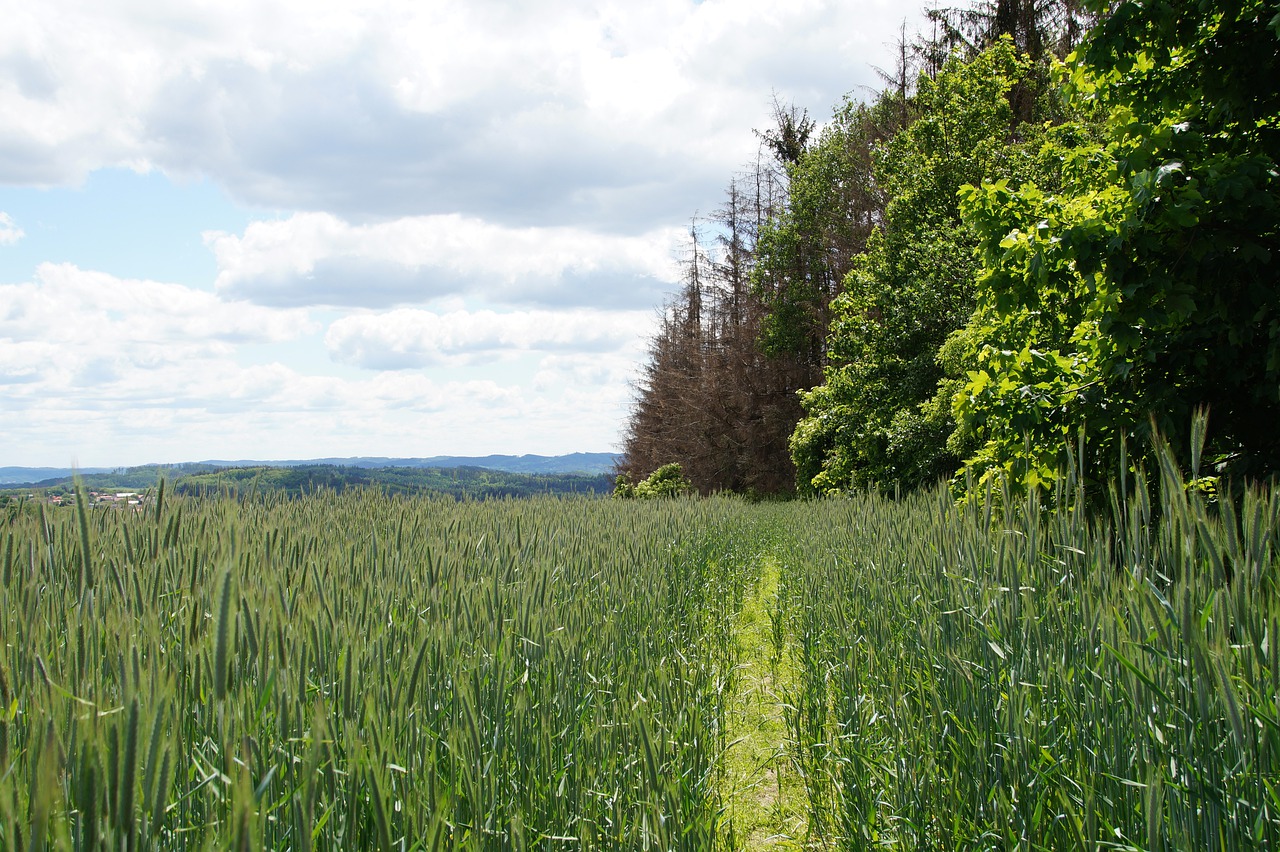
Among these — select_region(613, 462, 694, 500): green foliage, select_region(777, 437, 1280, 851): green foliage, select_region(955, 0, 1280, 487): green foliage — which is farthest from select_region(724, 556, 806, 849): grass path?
select_region(613, 462, 694, 500): green foliage

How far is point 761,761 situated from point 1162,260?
4.06 meters

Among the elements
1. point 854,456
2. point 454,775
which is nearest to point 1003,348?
point 454,775

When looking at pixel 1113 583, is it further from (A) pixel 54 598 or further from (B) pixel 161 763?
(A) pixel 54 598

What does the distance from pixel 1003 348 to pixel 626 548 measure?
3.27 meters

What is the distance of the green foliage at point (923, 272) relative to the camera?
637 inches

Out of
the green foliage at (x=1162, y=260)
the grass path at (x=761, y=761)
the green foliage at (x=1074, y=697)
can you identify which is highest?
the green foliage at (x=1162, y=260)

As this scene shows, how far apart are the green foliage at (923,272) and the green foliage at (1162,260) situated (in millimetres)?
9102

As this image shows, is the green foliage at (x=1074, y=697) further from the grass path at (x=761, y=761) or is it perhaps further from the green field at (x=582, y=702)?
the grass path at (x=761, y=761)

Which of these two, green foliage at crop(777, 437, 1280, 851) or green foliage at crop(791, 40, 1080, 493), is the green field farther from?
green foliage at crop(791, 40, 1080, 493)

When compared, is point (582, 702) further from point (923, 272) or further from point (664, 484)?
point (664, 484)

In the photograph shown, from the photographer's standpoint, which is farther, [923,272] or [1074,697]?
[923,272]

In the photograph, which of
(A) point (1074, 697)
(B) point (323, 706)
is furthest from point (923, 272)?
(B) point (323, 706)

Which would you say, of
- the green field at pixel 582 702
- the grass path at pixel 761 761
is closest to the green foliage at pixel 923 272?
the grass path at pixel 761 761

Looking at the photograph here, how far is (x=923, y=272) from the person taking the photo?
55.2ft
